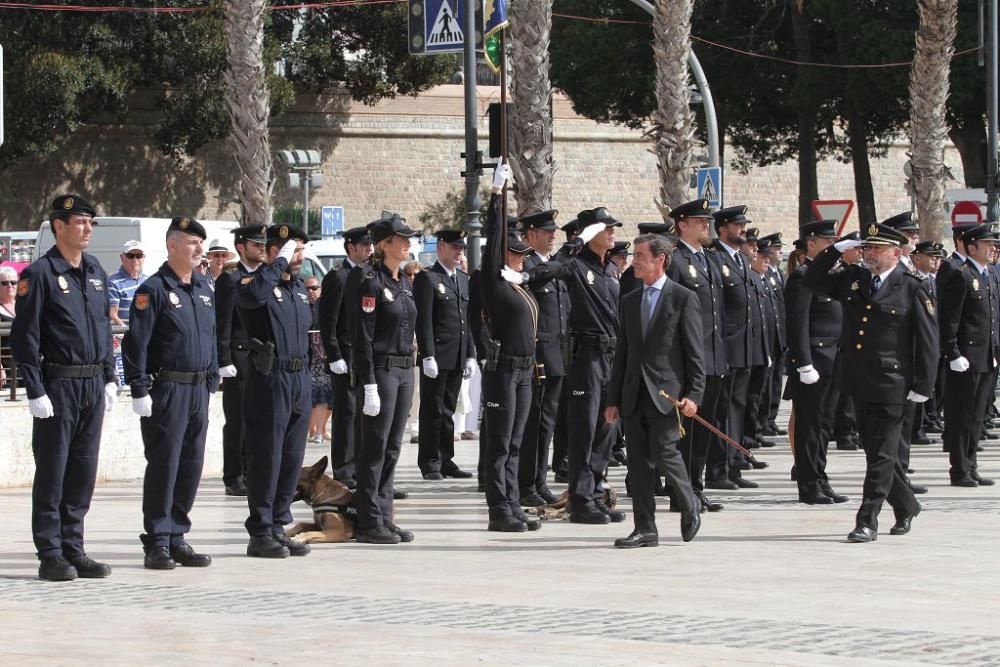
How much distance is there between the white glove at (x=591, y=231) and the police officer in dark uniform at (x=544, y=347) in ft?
0.67

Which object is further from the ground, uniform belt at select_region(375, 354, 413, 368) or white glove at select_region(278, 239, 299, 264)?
white glove at select_region(278, 239, 299, 264)

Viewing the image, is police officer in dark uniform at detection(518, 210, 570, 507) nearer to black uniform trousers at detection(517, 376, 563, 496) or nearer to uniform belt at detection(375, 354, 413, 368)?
black uniform trousers at detection(517, 376, 563, 496)

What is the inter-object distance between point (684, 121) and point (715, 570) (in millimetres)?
17756

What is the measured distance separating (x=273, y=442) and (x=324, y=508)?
2.96 feet

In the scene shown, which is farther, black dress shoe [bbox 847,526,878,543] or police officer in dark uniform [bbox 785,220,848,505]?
police officer in dark uniform [bbox 785,220,848,505]

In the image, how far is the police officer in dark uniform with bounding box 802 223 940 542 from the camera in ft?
36.9

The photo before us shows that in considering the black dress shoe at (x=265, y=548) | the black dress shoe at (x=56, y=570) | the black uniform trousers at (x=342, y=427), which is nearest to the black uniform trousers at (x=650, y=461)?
the black dress shoe at (x=265, y=548)

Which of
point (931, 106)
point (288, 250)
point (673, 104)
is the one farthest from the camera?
point (931, 106)

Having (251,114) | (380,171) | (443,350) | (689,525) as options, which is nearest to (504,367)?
(689,525)

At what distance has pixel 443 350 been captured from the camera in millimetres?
15312

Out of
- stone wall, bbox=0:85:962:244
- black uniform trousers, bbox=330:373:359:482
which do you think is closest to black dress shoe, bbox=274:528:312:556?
black uniform trousers, bbox=330:373:359:482

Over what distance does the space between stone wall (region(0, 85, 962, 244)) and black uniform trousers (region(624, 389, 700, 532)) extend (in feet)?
119

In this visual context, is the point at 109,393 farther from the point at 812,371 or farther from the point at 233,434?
the point at 812,371

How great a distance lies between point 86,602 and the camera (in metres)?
8.73
